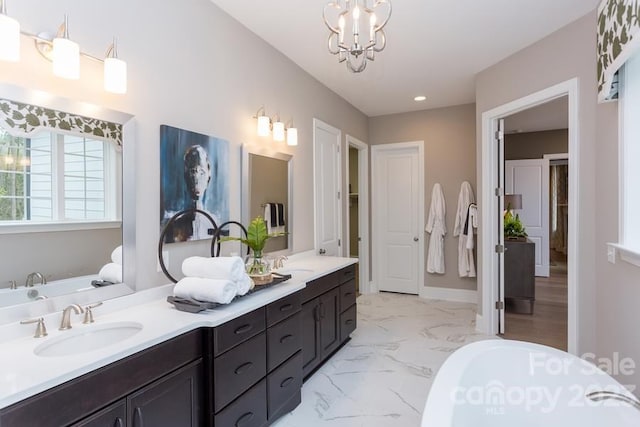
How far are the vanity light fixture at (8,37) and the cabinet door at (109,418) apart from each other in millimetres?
1353

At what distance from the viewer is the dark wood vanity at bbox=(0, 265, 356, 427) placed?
1190mm

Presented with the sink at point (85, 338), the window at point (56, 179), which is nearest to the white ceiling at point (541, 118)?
the window at point (56, 179)

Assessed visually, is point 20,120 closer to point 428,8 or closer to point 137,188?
point 137,188

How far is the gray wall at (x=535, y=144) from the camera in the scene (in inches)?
255

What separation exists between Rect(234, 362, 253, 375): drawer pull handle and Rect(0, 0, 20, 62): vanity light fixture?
65.4 inches

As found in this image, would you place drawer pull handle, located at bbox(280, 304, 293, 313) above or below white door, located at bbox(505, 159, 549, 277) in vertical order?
below

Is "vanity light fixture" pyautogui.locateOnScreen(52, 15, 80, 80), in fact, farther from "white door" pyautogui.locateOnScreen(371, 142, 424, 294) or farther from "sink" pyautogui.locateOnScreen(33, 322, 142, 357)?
"white door" pyautogui.locateOnScreen(371, 142, 424, 294)

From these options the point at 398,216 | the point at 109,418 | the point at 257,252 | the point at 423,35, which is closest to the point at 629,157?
the point at 423,35

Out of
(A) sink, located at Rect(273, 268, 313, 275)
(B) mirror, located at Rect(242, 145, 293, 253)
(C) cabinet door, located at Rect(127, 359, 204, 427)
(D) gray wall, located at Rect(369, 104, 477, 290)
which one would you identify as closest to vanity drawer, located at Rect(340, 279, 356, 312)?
(A) sink, located at Rect(273, 268, 313, 275)

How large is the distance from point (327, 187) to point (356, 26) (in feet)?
8.73

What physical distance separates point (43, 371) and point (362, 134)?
190 inches

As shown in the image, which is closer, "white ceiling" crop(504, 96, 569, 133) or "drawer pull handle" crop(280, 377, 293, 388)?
"drawer pull handle" crop(280, 377, 293, 388)

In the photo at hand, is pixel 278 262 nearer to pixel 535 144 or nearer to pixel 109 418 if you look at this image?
pixel 109 418

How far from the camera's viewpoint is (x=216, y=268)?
192 centimetres
